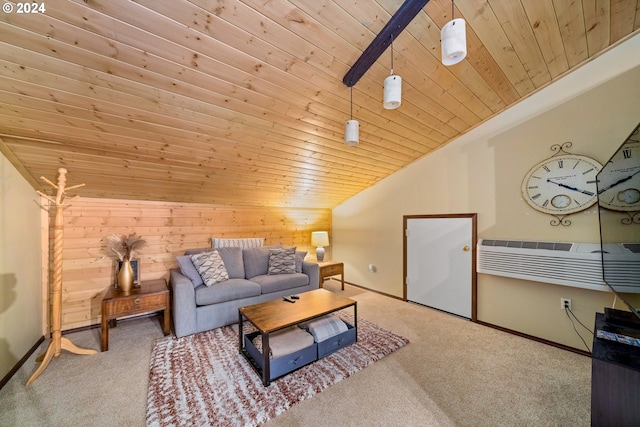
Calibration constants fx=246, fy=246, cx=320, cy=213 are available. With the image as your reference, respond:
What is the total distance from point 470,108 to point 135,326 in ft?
14.7

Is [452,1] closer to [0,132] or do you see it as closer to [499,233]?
A: [499,233]

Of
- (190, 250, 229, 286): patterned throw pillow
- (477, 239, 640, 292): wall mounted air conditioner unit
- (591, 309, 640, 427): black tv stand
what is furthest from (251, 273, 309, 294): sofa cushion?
(591, 309, 640, 427): black tv stand

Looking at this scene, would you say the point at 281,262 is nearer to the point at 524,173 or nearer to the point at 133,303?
the point at 133,303

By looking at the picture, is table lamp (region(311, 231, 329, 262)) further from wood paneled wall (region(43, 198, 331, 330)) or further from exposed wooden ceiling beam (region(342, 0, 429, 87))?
exposed wooden ceiling beam (region(342, 0, 429, 87))

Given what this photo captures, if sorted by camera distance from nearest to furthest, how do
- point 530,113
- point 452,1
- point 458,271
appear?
point 452,1, point 530,113, point 458,271

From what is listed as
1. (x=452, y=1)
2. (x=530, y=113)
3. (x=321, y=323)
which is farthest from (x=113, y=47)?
(x=530, y=113)

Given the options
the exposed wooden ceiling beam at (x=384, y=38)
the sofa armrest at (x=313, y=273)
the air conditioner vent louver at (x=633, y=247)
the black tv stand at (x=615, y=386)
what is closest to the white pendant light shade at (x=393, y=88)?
the exposed wooden ceiling beam at (x=384, y=38)

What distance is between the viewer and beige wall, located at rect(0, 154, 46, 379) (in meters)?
1.88

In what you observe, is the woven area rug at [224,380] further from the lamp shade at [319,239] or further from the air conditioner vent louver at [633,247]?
the lamp shade at [319,239]

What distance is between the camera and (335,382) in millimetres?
1885

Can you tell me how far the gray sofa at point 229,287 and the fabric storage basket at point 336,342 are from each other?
3.89 feet

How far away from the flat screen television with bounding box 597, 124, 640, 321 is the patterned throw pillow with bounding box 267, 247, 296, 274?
311 cm

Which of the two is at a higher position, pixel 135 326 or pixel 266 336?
pixel 266 336

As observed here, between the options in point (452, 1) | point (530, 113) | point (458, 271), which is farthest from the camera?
point (458, 271)
